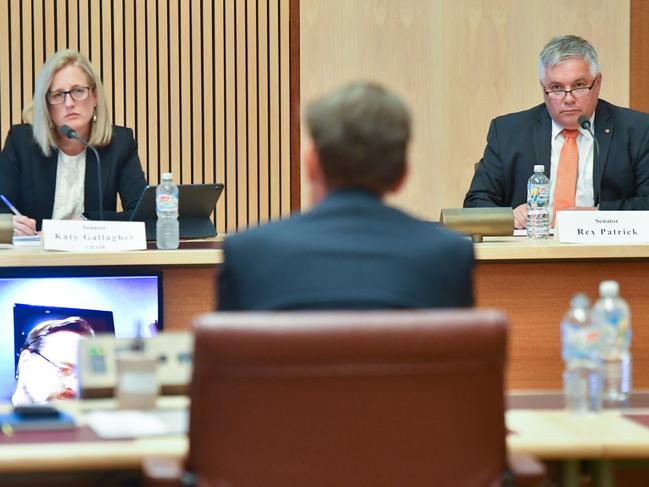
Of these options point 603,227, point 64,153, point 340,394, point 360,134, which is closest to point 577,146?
point 603,227

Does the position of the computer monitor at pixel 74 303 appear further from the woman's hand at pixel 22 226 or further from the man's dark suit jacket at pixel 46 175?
the man's dark suit jacket at pixel 46 175

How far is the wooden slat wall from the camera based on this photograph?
6.46 meters

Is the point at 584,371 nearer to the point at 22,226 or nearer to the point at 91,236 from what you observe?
the point at 91,236

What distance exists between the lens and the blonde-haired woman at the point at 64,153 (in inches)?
181

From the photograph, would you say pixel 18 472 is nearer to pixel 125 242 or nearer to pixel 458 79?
pixel 125 242

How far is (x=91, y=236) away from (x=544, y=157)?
2.01 m

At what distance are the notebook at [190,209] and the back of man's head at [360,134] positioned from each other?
2.08 meters

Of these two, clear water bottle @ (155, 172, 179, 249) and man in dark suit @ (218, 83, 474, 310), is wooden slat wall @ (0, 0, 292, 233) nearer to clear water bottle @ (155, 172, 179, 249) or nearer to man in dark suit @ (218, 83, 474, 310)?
clear water bottle @ (155, 172, 179, 249)

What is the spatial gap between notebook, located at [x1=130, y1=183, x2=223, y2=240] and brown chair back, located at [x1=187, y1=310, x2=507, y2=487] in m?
2.32

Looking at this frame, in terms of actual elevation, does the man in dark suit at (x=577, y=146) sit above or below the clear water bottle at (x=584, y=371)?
above

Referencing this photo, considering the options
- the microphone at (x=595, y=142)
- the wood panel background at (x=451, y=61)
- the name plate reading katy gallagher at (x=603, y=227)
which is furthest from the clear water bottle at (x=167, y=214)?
the wood panel background at (x=451, y=61)

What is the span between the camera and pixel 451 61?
667 centimetres

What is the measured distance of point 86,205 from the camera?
471 cm

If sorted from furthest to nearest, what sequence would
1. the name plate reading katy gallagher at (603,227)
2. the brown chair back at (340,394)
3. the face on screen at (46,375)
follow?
the name plate reading katy gallagher at (603,227)
the face on screen at (46,375)
the brown chair back at (340,394)
